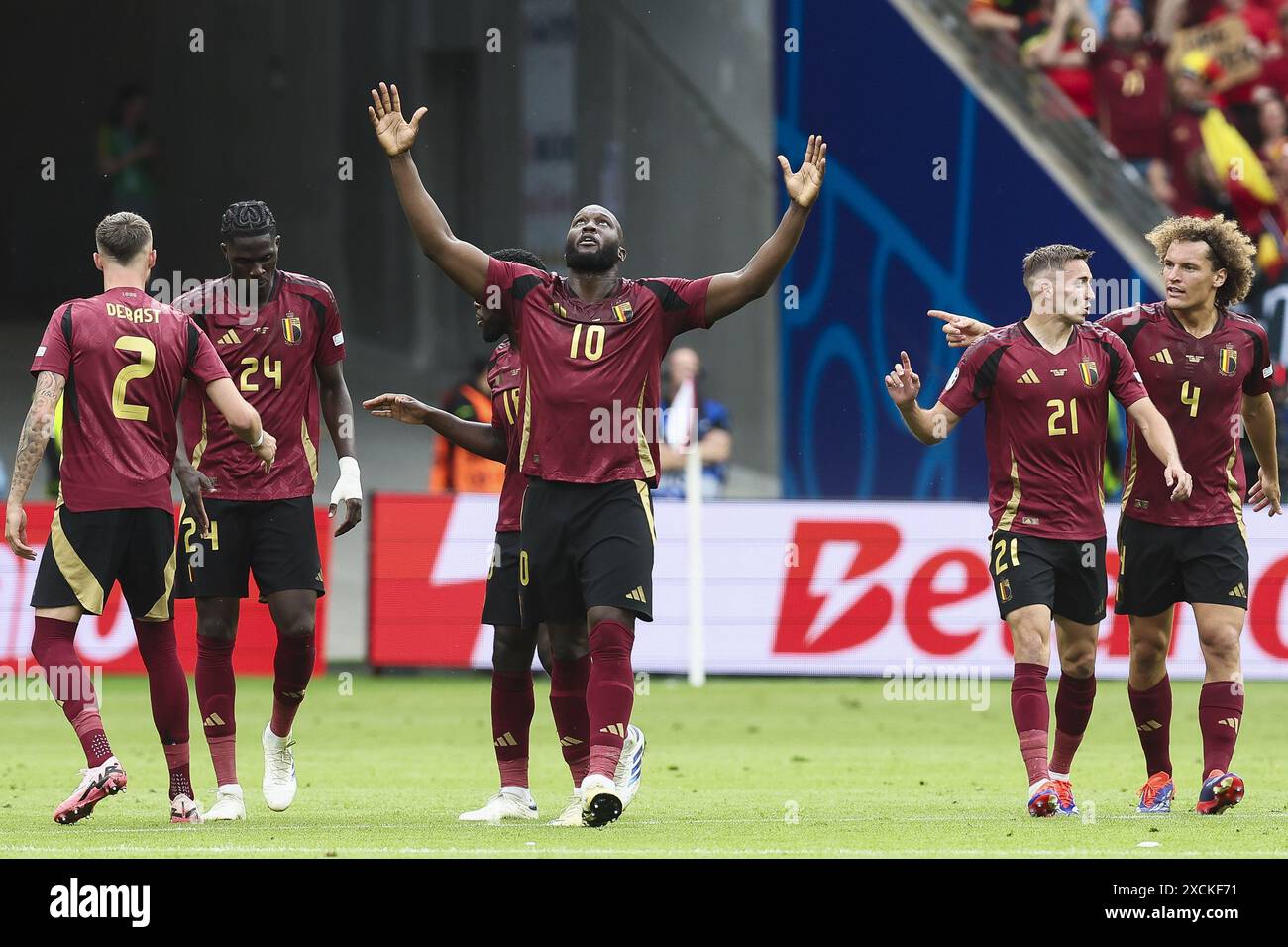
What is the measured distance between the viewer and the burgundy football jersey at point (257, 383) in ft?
26.3

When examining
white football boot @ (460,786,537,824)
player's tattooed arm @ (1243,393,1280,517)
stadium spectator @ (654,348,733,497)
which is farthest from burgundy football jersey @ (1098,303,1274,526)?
stadium spectator @ (654,348,733,497)

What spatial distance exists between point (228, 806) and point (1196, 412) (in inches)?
162

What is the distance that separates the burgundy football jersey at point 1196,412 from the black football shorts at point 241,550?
3.35 metres

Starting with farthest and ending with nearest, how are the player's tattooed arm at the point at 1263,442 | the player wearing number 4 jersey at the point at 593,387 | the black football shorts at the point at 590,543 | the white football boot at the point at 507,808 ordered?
the player's tattooed arm at the point at 1263,442 → the white football boot at the point at 507,808 → the black football shorts at the point at 590,543 → the player wearing number 4 jersey at the point at 593,387

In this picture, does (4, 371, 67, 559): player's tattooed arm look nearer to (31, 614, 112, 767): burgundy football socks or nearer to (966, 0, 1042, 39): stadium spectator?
(31, 614, 112, 767): burgundy football socks

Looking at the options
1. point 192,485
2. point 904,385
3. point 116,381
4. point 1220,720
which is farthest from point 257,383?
point 1220,720

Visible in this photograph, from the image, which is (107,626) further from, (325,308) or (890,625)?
(325,308)

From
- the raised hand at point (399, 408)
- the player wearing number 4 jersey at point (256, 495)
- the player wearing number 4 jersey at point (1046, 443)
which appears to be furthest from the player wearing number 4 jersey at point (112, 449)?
the player wearing number 4 jersey at point (1046, 443)

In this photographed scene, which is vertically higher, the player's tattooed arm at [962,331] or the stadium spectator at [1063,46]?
the stadium spectator at [1063,46]

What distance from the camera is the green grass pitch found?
22.2ft

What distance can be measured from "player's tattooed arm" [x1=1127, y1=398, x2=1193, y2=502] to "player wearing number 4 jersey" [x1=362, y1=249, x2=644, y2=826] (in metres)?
2.27

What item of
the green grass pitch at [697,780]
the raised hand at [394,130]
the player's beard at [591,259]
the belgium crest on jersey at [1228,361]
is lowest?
the green grass pitch at [697,780]

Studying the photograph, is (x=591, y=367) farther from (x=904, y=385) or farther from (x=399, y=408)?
(x=904, y=385)

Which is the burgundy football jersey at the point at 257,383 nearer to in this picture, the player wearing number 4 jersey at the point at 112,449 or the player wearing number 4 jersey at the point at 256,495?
the player wearing number 4 jersey at the point at 256,495
